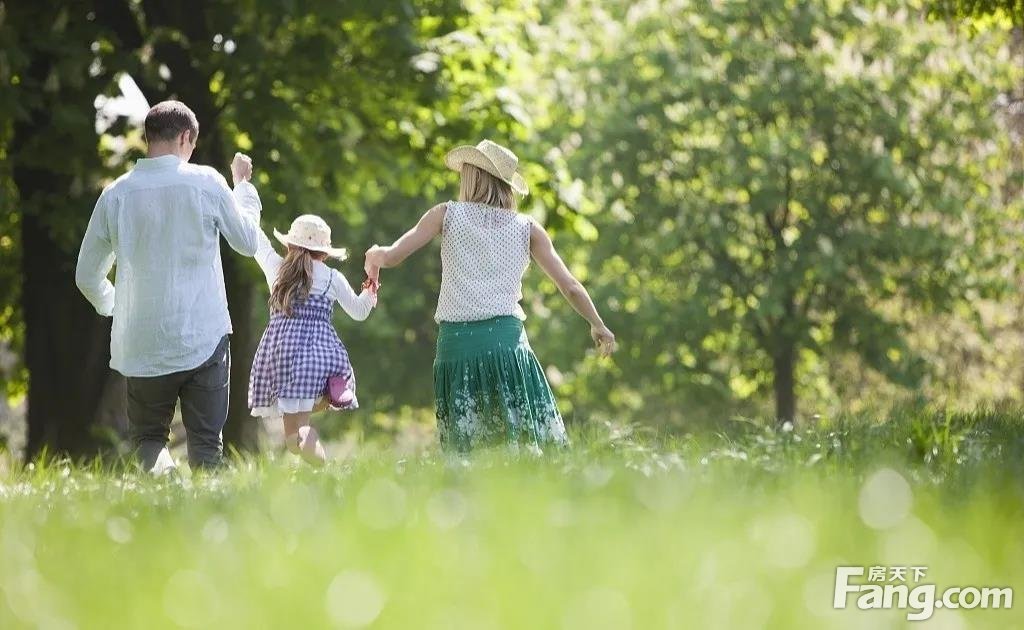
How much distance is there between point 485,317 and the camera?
7.60 m

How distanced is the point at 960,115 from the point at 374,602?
25.7 m

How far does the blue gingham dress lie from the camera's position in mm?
8195

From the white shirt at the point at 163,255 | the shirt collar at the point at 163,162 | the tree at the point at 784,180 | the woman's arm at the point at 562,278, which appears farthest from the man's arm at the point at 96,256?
the tree at the point at 784,180

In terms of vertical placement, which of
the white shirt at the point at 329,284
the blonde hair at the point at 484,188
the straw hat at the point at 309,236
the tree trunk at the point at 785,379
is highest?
the blonde hair at the point at 484,188

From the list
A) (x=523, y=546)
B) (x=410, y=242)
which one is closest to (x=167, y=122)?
(x=410, y=242)

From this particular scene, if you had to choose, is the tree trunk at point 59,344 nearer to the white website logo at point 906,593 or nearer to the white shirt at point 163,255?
the white shirt at point 163,255

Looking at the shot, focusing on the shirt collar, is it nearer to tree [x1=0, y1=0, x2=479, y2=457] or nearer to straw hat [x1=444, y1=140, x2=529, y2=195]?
straw hat [x1=444, y1=140, x2=529, y2=195]

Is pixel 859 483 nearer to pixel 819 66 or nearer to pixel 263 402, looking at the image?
pixel 263 402

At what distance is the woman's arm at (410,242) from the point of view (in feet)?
24.5

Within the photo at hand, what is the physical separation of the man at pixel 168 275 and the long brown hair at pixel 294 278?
28.4 inches

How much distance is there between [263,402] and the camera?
8344 millimetres

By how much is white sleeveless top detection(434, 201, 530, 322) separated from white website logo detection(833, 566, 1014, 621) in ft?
13.7

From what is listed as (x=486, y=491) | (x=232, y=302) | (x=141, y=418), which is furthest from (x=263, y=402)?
(x=232, y=302)

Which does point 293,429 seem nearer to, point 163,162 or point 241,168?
point 241,168
